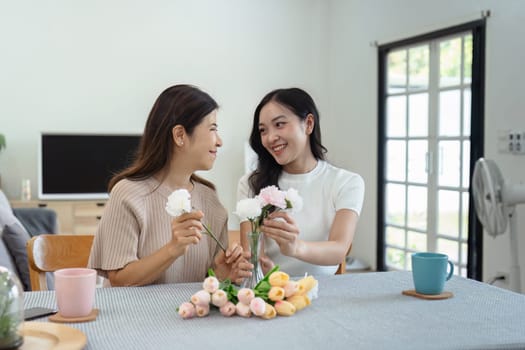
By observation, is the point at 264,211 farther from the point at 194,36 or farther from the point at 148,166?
the point at 194,36

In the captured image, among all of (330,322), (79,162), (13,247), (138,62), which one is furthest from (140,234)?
(138,62)

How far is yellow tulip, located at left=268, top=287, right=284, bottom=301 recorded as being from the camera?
1392mm

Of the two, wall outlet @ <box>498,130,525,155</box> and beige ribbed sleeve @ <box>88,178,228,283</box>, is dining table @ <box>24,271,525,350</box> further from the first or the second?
wall outlet @ <box>498,130,525,155</box>

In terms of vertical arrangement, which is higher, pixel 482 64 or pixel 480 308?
pixel 482 64

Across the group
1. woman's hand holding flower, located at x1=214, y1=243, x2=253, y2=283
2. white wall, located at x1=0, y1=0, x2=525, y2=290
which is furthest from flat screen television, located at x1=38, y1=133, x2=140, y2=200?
woman's hand holding flower, located at x1=214, y1=243, x2=253, y2=283

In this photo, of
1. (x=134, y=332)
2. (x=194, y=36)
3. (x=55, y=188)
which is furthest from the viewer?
(x=194, y=36)

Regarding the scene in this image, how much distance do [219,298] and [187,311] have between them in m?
0.07

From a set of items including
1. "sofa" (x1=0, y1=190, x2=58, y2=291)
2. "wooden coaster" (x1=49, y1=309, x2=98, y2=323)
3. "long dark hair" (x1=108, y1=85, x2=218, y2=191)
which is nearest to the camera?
"wooden coaster" (x1=49, y1=309, x2=98, y2=323)

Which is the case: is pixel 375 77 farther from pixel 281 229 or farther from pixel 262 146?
pixel 281 229

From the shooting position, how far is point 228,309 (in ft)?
4.52

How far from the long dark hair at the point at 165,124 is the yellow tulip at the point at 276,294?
2.26 ft

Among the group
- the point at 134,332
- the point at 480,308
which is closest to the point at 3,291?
the point at 134,332

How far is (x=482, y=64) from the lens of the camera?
435 cm

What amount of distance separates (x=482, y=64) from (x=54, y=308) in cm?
360
